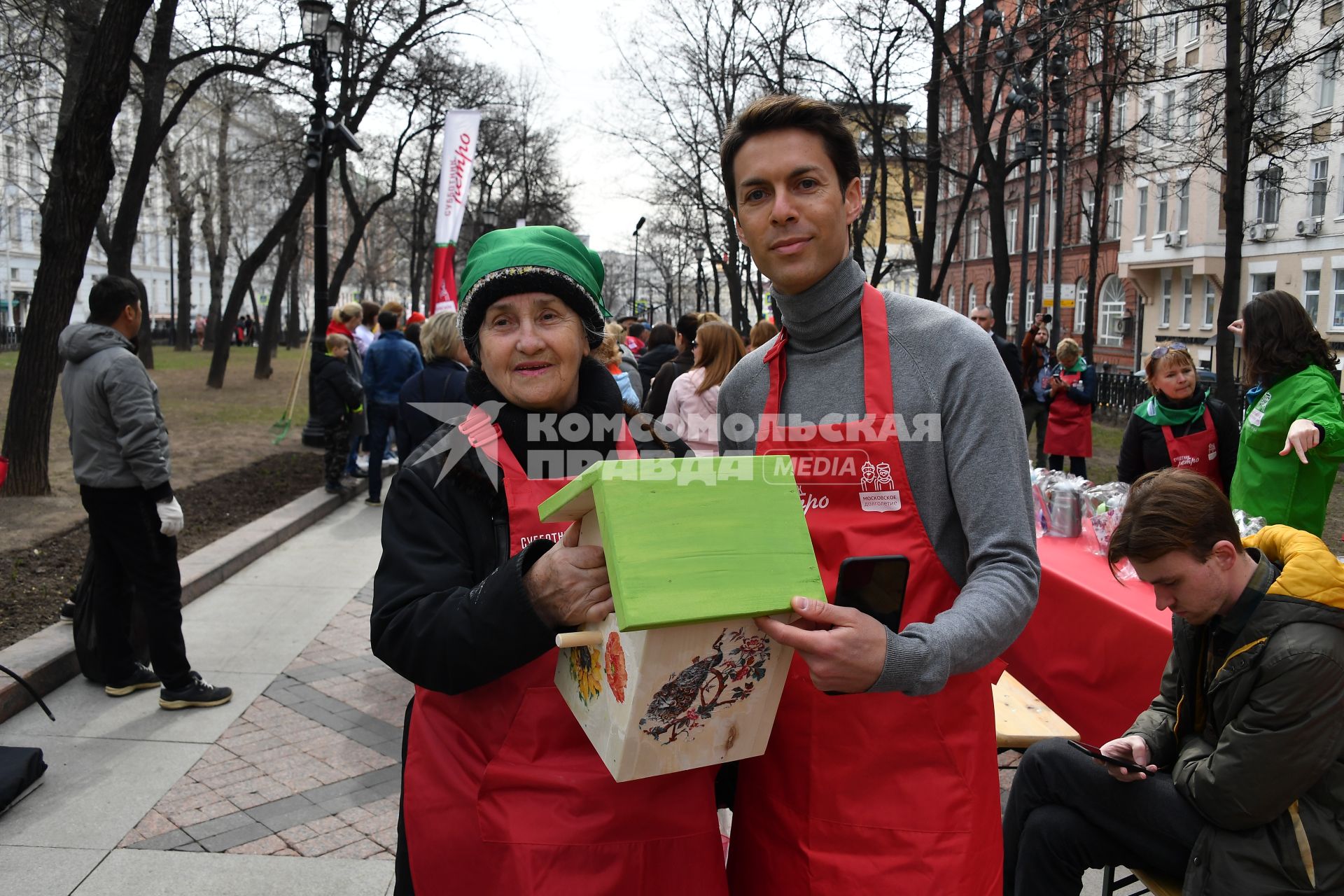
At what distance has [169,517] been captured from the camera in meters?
5.03

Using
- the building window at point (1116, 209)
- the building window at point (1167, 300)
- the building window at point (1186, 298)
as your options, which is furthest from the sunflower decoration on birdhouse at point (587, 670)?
the building window at point (1116, 209)

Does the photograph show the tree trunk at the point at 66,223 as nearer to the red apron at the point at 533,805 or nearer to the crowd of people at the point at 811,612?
the crowd of people at the point at 811,612

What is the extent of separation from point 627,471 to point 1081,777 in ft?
7.17

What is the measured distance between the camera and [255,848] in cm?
376

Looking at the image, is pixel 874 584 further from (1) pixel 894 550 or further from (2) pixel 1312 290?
(2) pixel 1312 290

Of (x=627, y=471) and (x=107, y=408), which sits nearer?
(x=627, y=471)

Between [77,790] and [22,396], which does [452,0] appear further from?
[77,790]

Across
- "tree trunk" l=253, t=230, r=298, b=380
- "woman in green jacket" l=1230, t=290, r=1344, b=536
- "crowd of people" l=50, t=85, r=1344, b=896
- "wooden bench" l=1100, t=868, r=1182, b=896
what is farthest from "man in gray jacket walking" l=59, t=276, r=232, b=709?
"tree trunk" l=253, t=230, r=298, b=380

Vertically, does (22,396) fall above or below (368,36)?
below

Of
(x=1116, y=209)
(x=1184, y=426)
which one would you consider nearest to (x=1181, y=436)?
(x=1184, y=426)

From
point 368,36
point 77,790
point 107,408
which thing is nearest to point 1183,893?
point 77,790

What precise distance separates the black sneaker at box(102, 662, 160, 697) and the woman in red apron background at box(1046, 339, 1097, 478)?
373 inches

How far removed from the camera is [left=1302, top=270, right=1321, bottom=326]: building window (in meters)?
30.9

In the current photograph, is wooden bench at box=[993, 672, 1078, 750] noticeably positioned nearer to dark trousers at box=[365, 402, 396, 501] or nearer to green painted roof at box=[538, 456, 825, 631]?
green painted roof at box=[538, 456, 825, 631]
